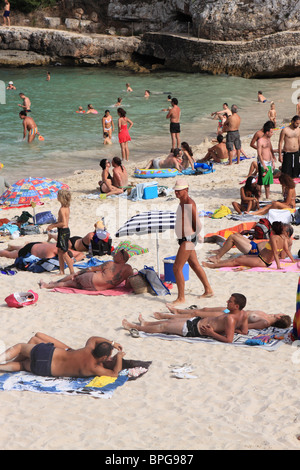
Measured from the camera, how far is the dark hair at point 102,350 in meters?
5.52

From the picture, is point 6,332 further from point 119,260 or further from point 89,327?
point 119,260

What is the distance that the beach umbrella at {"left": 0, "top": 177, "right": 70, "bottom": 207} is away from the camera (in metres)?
12.3

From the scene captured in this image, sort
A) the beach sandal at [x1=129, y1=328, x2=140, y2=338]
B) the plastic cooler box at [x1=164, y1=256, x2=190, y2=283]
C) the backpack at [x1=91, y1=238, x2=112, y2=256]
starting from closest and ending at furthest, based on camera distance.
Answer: the beach sandal at [x1=129, y1=328, x2=140, y2=338]
the plastic cooler box at [x1=164, y1=256, x2=190, y2=283]
the backpack at [x1=91, y1=238, x2=112, y2=256]

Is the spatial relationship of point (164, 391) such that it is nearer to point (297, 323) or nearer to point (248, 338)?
point (248, 338)

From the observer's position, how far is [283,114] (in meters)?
23.4

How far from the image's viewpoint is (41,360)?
5.59 meters

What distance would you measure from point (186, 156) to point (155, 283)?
7.39 m

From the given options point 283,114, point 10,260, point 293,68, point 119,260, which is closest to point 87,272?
point 119,260

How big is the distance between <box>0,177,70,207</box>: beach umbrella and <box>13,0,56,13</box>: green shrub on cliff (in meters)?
29.0

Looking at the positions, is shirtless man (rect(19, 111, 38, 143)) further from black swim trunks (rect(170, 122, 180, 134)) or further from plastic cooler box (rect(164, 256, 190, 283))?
plastic cooler box (rect(164, 256, 190, 283))

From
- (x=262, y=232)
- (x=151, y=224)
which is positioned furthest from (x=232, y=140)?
(x=151, y=224)

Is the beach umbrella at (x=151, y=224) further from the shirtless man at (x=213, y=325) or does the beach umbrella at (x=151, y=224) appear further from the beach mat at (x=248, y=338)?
the beach mat at (x=248, y=338)

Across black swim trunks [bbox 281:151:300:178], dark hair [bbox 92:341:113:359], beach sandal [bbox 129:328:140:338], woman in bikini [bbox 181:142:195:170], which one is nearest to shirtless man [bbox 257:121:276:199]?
black swim trunks [bbox 281:151:300:178]

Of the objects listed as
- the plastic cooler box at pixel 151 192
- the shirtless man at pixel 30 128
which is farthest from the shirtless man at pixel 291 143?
the shirtless man at pixel 30 128
